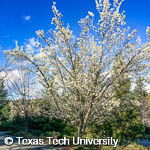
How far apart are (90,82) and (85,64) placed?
2.33ft

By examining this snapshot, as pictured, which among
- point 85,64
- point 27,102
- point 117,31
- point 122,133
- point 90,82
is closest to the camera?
point 117,31

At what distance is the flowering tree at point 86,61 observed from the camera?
463cm

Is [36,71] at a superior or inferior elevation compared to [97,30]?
inferior

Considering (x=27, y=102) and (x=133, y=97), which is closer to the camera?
(x=133, y=97)

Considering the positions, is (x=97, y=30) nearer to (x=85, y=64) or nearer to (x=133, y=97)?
(x=85, y=64)

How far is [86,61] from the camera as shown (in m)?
5.22

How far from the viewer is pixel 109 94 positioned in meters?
5.16

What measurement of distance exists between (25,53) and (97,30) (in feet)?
7.76

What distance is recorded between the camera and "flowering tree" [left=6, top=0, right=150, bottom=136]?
15.2ft

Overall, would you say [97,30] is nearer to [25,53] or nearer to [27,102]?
[25,53]

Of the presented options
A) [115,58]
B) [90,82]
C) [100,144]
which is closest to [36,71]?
[90,82]

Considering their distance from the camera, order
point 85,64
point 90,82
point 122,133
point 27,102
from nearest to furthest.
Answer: point 90,82
point 85,64
point 122,133
point 27,102

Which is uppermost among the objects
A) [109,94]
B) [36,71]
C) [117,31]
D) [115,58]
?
[117,31]

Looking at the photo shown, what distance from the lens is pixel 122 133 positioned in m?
9.53
